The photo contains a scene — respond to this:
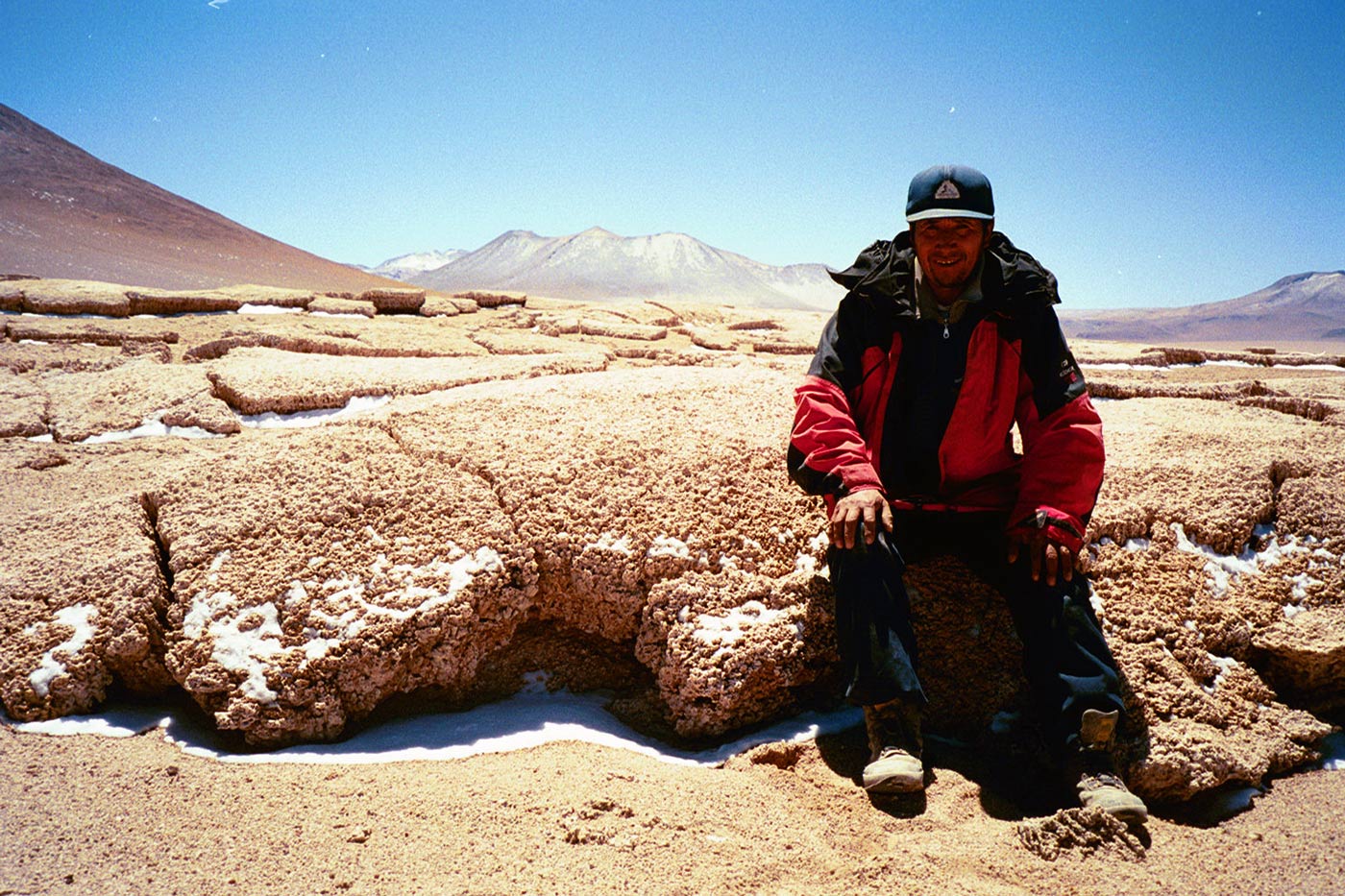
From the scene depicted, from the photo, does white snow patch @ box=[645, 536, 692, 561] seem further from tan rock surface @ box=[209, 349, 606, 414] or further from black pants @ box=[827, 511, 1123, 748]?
tan rock surface @ box=[209, 349, 606, 414]

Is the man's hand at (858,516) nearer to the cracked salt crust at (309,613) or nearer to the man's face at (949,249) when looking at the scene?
the man's face at (949,249)

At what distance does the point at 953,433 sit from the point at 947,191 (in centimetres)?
68

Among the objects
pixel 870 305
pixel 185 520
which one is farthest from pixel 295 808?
pixel 870 305

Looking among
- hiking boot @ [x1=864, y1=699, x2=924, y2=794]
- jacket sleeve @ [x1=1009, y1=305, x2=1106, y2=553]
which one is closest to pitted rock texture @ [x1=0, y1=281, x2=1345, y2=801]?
hiking boot @ [x1=864, y1=699, x2=924, y2=794]

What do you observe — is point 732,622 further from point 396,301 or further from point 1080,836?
point 396,301

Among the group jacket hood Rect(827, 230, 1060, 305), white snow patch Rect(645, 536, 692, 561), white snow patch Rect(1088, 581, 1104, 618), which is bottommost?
white snow patch Rect(1088, 581, 1104, 618)

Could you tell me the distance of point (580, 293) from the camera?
74.1 m

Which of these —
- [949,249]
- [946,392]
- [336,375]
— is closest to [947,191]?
[949,249]

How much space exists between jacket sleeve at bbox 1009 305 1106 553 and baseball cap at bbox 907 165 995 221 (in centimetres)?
34

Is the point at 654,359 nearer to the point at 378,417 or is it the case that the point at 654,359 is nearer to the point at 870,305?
the point at 378,417

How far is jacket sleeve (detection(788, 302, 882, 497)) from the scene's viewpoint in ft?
6.31

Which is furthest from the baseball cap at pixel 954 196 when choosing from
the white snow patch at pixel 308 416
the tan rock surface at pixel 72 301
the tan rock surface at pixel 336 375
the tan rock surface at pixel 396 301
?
the tan rock surface at pixel 72 301

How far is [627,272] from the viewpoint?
91.6 metres

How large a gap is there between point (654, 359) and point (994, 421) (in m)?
3.64
